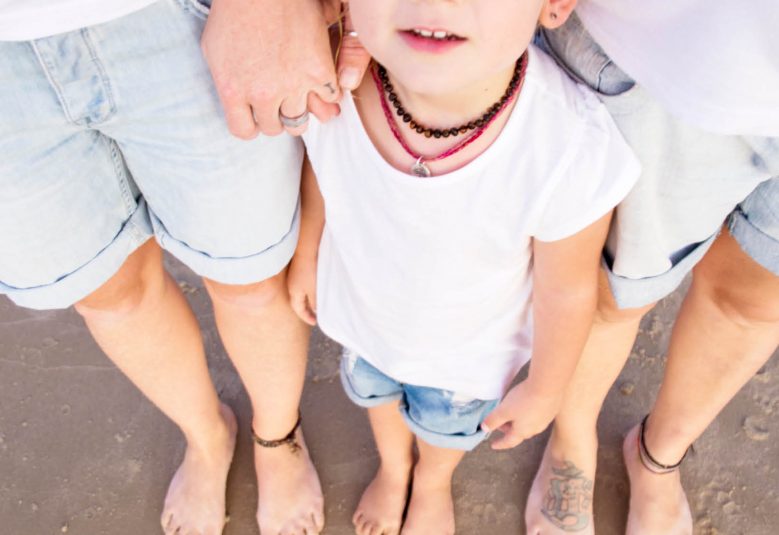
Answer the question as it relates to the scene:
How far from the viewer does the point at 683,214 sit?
3.80 feet

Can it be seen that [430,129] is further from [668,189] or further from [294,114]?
[668,189]

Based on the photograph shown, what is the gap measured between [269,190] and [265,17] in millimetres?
299

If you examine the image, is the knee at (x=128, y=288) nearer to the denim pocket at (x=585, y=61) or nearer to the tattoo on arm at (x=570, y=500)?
the denim pocket at (x=585, y=61)

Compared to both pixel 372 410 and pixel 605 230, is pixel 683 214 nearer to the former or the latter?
pixel 605 230

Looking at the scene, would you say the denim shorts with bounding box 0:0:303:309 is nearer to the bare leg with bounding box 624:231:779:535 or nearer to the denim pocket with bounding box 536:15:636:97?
the denim pocket with bounding box 536:15:636:97

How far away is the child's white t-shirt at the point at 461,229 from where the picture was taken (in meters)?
1.04

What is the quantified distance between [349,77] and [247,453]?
1213mm

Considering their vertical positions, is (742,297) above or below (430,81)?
below

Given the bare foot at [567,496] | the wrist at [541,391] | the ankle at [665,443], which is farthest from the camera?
the bare foot at [567,496]

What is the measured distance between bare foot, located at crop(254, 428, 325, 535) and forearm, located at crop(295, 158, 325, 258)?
0.64 meters

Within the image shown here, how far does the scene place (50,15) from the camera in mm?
955

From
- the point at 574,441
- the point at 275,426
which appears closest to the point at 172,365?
the point at 275,426

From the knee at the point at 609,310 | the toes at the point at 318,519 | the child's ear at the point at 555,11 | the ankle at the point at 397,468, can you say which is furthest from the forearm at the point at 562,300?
the toes at the point at 318,519

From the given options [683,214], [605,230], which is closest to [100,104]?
[605,230]
